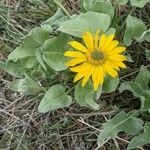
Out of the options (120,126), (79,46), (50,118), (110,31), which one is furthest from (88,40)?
(50,118)

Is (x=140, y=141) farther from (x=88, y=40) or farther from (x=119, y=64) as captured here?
(x=88, y=40)

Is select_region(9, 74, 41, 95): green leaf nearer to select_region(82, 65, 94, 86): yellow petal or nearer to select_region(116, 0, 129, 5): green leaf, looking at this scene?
select_region(82, 65, 94, 86): yellow petal

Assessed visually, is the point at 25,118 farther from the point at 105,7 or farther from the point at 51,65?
the point at 105,7

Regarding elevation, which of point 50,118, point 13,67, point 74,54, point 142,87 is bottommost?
point 50,118

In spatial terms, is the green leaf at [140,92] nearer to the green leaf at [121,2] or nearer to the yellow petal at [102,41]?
the yellow petal at [102,41]

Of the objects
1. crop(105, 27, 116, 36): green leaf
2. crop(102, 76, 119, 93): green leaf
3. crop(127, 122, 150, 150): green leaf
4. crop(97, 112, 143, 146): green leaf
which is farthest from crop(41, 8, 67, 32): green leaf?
crop(127, 122, 150, 150): green leaf

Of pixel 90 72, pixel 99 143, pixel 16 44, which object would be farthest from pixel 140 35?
pixel 16 44
